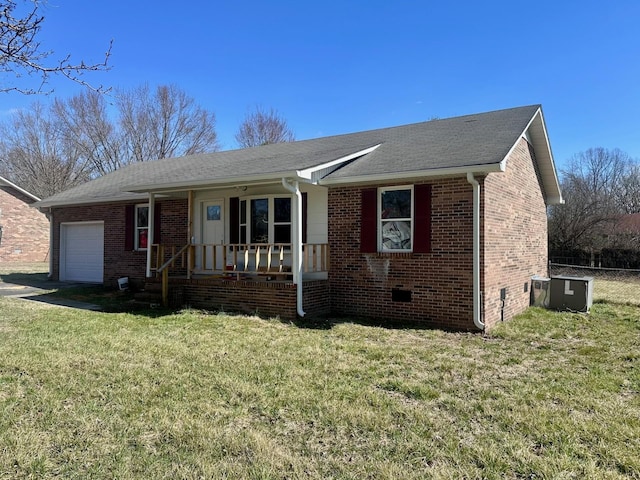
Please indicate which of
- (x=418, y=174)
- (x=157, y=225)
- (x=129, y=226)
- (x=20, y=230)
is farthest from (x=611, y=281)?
(x=20, y=230)

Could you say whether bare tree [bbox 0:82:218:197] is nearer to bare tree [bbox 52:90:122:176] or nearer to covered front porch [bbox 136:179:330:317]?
bare tree [bbox 52:90:122:176]

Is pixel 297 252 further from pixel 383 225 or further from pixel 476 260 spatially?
pixel 476 260

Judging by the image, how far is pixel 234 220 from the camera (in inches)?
463

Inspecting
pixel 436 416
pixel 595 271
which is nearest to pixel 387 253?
pixel 436 416

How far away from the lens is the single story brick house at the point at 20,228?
23.8 m

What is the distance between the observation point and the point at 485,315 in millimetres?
8484

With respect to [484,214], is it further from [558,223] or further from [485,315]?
[558,223]

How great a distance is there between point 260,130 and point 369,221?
3184 centimetres

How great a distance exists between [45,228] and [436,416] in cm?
2751

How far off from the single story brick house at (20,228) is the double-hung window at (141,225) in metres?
12.9

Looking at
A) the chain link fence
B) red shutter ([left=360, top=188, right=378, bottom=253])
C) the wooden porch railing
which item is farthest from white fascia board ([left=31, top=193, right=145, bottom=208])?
the chain link fence

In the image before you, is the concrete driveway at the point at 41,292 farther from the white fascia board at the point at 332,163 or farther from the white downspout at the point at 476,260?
the white downspout at the point at 476,260

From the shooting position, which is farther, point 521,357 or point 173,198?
point 173,198

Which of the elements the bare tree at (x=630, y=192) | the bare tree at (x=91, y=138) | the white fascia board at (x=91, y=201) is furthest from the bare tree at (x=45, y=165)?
the bare tree at (x=630, y=192)
